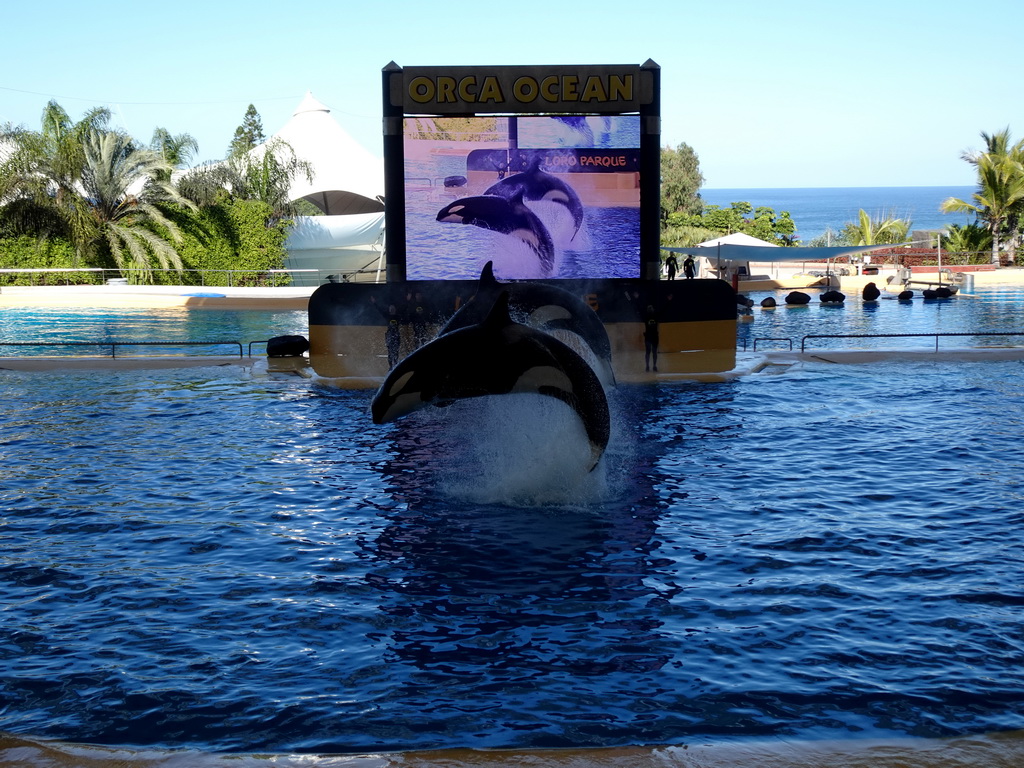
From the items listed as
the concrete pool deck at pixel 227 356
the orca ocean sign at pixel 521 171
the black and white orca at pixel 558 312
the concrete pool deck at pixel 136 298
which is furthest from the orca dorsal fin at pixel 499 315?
the concrete pool deck at pixel 136 298

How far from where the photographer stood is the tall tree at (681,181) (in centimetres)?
7306

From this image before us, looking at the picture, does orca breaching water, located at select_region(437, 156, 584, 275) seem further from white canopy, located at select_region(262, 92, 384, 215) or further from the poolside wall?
white canopy, located at select_region(262, 92, 384, 215)

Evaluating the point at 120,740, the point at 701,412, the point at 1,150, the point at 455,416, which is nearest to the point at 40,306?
the point at 1,150

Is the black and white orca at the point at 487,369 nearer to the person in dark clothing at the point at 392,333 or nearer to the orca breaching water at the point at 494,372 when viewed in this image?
the orca breaching water at the point at 494,372

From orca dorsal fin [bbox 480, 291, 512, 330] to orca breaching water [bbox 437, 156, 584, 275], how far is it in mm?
10454

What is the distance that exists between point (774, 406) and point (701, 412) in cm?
132

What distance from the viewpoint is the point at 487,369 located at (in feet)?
31.8

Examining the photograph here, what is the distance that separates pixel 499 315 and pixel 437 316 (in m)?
10.0

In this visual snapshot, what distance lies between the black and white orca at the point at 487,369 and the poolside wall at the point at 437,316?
953 cm

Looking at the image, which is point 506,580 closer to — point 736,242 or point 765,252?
point 765,252

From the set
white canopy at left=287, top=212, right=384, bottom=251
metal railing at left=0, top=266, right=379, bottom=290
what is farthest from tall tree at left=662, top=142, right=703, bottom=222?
metal railing at left=0, top=266, right=379, bottom=290

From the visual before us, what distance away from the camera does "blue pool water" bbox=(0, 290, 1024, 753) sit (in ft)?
19.7

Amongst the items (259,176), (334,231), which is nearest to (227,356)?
(259,176)

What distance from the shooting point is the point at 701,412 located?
15672 millimetres
